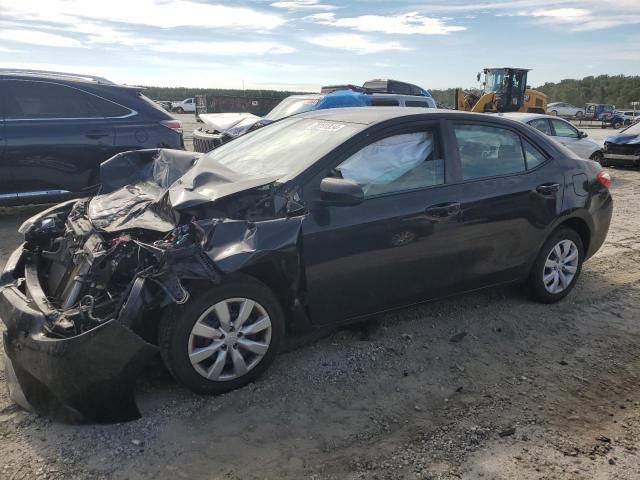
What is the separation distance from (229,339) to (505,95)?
73.1 feet

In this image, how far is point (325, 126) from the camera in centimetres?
395

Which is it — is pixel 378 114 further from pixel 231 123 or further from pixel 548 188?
pixel 231 123

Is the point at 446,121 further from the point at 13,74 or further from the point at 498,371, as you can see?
the point at 13,74

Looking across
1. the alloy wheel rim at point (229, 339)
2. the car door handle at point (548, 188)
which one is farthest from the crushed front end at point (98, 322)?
the car door handle at point (548, 188)

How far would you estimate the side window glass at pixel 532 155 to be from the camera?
4367 mm

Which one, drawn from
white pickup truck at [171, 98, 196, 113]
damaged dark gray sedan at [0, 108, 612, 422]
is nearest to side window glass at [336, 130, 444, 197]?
damaged dark gray sedan at [0, 108, 612, 422]

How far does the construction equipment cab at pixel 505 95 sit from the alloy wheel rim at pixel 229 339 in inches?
812

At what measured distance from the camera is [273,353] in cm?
329

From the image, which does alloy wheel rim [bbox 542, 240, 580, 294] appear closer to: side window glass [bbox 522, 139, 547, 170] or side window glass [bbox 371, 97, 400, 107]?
side window glass [bbox 522, 139, 547, 170]

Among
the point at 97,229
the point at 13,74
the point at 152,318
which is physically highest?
the point at 13,74

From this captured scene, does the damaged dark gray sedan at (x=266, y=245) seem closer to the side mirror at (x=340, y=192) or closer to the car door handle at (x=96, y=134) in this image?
the side mirror at (x=340, y=192)

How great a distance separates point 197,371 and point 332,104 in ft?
27.0

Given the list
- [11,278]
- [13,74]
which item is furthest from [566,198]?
[13,74]

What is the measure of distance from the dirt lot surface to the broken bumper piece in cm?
10
